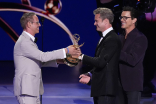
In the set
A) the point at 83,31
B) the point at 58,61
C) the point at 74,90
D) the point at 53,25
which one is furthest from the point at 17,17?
the point at 58,61

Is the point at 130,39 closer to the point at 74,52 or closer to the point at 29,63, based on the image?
the point at 74,52

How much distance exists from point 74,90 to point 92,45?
6.38 metres

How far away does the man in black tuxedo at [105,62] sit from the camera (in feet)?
8.13

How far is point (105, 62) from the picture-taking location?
2469 millimetres

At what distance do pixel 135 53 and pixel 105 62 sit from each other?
22.4 inches

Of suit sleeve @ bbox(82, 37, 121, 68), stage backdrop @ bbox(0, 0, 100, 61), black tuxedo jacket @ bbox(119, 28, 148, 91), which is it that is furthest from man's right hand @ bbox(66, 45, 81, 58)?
stage backdrop @ bbox(0, 0, 100, 61)

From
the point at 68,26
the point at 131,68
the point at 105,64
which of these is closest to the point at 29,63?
the point at 105,64

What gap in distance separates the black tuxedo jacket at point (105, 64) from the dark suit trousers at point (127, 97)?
41 centimetres

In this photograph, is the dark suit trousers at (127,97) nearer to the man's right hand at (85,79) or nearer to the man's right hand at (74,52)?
the man's right hand at (85,79)

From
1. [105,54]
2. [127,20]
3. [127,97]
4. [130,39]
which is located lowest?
[127,97]

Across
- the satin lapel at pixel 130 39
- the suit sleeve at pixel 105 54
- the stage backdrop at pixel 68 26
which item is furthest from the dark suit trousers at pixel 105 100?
the stage backdrop at pixel 68 26

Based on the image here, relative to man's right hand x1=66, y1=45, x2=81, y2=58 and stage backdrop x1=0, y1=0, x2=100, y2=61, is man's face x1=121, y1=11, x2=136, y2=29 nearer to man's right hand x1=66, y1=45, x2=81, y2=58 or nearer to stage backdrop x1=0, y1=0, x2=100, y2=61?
man's right hand x1=66, y1=45, x2=81, y2=58

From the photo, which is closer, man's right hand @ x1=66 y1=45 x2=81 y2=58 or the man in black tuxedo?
the man in black tuxedo

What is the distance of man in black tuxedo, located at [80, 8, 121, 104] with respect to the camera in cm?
248
